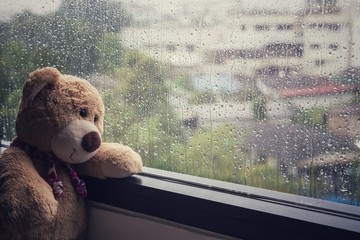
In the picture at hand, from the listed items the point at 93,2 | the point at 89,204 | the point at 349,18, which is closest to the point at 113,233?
the point at 89,204

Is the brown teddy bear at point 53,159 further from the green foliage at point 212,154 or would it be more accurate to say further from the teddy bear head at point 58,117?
the green foliage at point 212,154

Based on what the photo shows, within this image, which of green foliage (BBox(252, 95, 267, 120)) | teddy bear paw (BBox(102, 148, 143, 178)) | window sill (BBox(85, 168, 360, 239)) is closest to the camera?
window sill (BBox(85, 168, 360, 239))

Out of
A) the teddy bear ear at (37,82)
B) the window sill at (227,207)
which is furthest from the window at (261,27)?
the teddy bear ear at (37,82)

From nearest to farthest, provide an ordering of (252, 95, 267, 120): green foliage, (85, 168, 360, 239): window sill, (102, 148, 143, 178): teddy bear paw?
(85, 168, 360, 239): window sill, (252, 95, 267, 120): green foliage, (102, 148, 143, 178): teddy bear paw

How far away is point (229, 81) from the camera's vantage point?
951 millimetres

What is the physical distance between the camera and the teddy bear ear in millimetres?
982

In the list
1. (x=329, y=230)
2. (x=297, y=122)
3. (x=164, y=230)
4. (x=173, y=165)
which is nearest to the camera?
(x=329, y=230)

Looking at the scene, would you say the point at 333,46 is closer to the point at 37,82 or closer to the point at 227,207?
the point at 227,207

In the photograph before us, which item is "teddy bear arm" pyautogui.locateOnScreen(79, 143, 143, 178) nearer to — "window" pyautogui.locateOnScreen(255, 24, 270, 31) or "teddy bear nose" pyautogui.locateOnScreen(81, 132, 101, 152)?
"teddy bear nose" pyautogui.locateOnScreen(81, 132, 101, 152)

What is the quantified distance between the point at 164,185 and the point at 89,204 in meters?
0.23

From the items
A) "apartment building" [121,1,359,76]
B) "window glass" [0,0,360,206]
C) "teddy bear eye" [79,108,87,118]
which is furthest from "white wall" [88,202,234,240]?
"apartment building" [121,1,359,76]

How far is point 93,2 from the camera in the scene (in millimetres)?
1146

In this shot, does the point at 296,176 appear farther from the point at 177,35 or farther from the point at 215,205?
the point at 177,35

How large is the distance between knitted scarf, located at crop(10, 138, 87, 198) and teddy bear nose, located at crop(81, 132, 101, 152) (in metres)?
0.10
